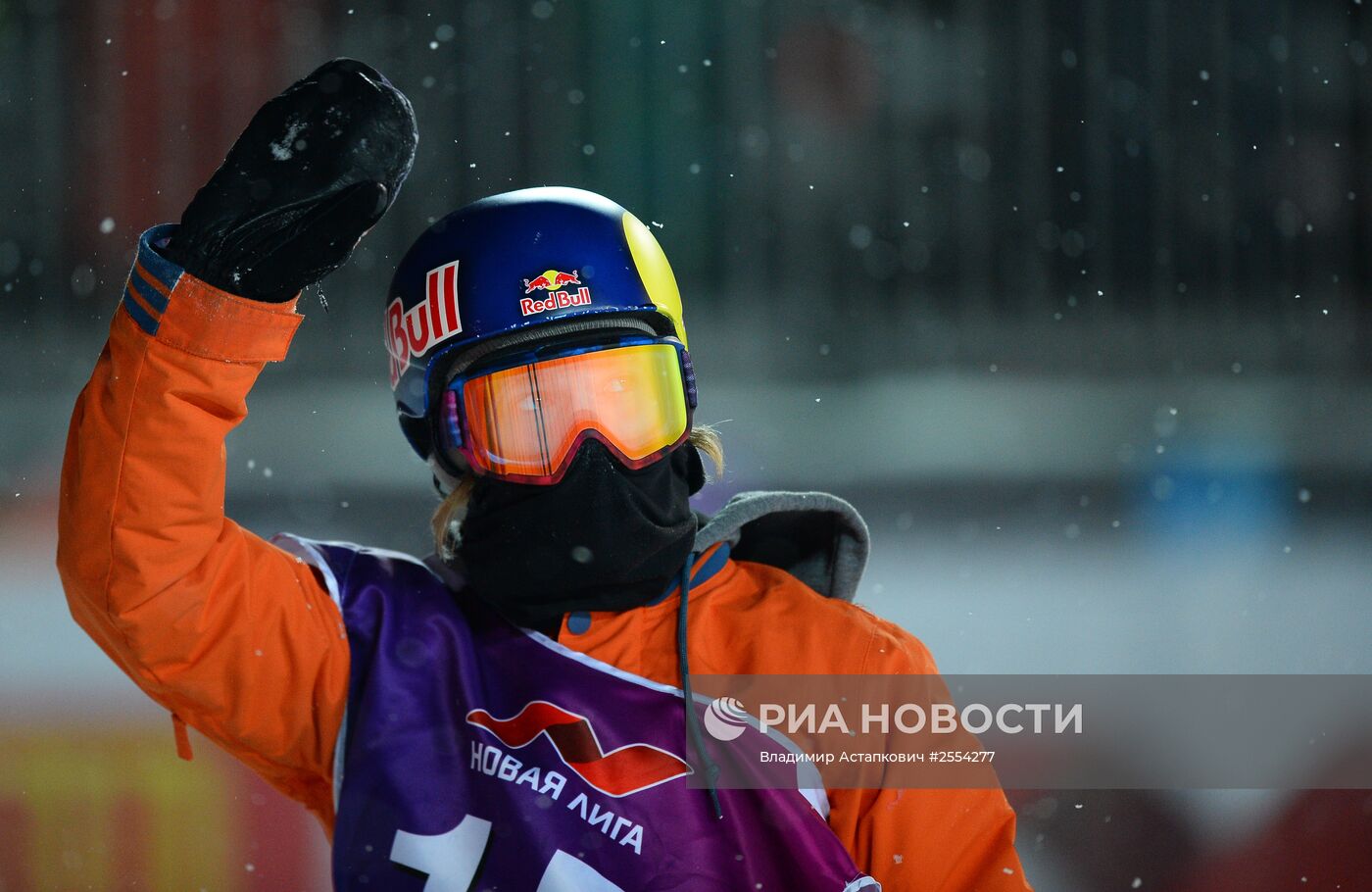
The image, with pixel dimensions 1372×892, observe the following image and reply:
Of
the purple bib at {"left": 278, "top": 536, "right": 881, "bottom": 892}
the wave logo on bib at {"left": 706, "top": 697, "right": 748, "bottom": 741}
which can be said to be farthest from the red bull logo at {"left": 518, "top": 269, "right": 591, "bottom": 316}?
the wave logo on bib at {"left": 706, "top": 697, "right": 748, "bottom": 741}

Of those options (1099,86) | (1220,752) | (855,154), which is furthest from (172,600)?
(1099,86)

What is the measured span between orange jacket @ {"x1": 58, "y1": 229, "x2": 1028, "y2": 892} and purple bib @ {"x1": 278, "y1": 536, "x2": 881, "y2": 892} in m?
0.06

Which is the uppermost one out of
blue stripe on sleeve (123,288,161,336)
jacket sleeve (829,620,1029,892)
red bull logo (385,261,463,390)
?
red bull logo (385,261,463,390)

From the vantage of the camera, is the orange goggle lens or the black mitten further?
the orange goggle lens

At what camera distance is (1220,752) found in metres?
3.93

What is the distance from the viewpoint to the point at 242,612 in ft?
5.64

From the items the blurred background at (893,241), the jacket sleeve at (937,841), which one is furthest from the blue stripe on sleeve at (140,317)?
the blurred background at (893,241)

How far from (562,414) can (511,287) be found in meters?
0.23

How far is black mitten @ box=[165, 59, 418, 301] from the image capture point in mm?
1558

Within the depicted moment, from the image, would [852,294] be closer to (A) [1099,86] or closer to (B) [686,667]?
(A) [1099,86]

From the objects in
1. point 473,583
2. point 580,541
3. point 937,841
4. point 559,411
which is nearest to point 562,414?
point 559,411

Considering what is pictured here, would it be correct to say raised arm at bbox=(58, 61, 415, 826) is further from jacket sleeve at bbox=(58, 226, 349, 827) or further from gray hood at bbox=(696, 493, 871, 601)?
gray hood at bbox=(696, 493, 871, 601)

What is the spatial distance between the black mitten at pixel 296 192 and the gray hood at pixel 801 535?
729mm

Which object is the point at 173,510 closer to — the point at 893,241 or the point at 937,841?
the point at 937,841
